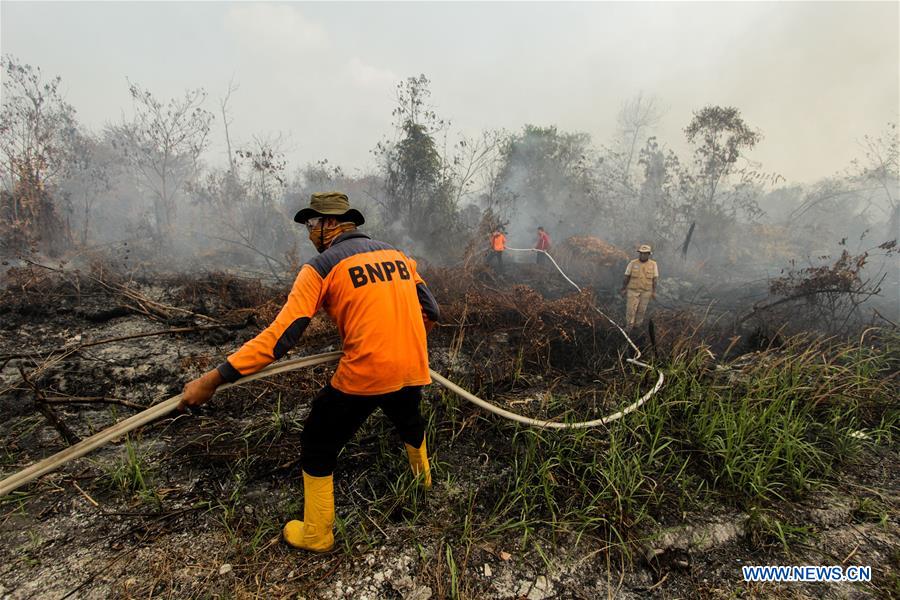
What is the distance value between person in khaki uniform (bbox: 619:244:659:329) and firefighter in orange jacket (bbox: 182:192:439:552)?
17.3 feet

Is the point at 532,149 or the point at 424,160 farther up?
the point at 532,149

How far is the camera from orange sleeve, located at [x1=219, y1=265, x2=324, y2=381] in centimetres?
178

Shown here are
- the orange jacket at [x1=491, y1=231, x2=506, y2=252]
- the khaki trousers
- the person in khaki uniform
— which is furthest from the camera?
the orange jacket at [x1=491, y1=231, x2=506, y2=252]

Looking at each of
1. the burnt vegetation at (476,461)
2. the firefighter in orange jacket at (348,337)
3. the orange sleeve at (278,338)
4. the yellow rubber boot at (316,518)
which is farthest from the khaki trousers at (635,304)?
the orange sleeve at (278,338)

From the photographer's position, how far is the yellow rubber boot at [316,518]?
210 cm

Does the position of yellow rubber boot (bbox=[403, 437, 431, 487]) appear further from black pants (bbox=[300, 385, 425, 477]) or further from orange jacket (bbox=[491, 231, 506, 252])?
orange jacket (bbox=[491, 231, 506, 252])

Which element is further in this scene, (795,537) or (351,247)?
(795,537)

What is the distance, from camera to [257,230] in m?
13.4

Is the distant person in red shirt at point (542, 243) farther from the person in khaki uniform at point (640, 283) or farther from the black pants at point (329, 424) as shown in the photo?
the black pants at point (329, 424)

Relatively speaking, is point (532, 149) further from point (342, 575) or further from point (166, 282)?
point (342, 575)

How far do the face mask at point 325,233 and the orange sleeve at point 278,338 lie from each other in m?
0.35

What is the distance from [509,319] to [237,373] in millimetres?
4230

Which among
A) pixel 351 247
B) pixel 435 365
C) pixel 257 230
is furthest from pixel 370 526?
pixel 257 230

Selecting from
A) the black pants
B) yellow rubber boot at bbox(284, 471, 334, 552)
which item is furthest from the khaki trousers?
yellow rubber boot at bbox(284, 471, 334, 552)
